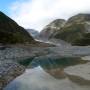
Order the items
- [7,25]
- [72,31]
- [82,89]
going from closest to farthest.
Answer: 1. [82,89]
2. [7,25]
3. [72,31]

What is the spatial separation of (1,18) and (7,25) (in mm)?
5284

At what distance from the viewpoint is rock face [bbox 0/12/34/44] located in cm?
9981

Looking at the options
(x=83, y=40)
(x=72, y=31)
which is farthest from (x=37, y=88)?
(x=72, y=31)

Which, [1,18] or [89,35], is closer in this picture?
[1,18]

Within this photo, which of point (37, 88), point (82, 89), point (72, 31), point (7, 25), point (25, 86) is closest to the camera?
A: point (82, 89)

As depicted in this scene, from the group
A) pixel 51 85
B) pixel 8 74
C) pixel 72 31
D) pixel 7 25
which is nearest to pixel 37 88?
pixel 51 85

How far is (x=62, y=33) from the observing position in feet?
629

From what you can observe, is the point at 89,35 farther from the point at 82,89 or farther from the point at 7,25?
the point at 82,89

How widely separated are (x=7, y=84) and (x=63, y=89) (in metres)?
7.29

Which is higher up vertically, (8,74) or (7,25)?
(7,25)

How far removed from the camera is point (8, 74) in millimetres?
32781

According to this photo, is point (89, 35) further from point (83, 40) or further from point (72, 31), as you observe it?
point (72, 31)

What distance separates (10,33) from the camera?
107m

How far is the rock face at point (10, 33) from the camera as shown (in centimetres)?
9981
